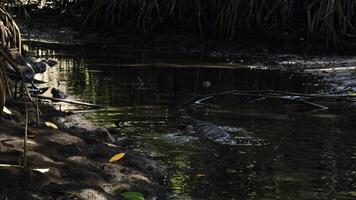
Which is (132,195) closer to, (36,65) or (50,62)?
(36,65)

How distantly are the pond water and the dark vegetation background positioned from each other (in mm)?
2161

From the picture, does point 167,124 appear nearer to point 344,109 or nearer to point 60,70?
point 344,109

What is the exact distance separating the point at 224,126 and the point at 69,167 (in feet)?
7.01

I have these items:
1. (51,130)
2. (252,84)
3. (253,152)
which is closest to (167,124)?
(253,152)

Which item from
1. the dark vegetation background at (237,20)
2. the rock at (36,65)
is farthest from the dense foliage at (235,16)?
the rock at (36,65)

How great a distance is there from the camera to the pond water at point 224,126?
16.1 ft

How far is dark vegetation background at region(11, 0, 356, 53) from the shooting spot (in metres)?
12.3

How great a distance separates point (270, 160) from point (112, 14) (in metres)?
9.61

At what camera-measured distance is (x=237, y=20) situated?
42.7 feet

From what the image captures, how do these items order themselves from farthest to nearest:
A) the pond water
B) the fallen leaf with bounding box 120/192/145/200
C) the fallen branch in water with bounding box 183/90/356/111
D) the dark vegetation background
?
the dark vegetation background, the fallen branch in water with bounding box 183/90/356/111, the pond water, the fallen leaf with bounding box 120/192/145/200

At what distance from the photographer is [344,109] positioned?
24.3 ft

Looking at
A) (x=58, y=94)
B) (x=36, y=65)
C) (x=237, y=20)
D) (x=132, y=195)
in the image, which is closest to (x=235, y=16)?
(x=237, y=20)

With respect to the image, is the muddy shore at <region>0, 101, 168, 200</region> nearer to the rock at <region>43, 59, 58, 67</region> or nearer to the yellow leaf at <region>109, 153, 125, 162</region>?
the yellow leaf at <region>109, 153, 125, 162</region>

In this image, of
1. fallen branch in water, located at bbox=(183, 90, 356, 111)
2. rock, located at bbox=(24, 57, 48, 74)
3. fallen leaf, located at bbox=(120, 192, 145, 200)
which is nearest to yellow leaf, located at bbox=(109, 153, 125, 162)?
fallen leaf, located at bbox=(120, 192, 145, 200)
